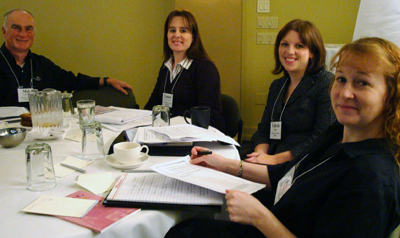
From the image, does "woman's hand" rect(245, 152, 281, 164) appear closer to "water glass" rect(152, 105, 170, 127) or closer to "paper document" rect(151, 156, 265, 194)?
"water glass" rect(152, 105, 170, 127)

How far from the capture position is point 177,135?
137 cm

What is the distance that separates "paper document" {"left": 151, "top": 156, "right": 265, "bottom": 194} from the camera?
39.1 inches

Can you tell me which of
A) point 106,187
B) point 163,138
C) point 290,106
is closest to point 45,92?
point 163,138

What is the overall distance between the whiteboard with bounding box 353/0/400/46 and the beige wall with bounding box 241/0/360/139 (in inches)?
35.2

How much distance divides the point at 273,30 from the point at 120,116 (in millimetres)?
2392

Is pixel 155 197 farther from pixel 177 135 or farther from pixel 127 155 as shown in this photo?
pixel 177 135

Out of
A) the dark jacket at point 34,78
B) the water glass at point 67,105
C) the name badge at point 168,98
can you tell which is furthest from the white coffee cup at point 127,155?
the dark jacket at point 34,78

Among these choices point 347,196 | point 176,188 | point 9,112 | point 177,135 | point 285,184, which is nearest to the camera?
point 347,196

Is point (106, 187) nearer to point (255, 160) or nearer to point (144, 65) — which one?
point (255, 160)

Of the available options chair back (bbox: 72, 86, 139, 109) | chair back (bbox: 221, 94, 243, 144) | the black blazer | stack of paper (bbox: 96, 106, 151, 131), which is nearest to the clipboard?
stack of paper (bbox: 96, 106, 151, 131)

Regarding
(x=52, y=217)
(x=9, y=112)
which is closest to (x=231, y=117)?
(x=9, y=112)

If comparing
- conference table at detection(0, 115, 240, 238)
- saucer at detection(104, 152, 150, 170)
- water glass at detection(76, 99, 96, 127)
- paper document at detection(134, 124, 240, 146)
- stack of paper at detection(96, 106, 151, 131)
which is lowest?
conference table at detection(0, 115, 240, 238)

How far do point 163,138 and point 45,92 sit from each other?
0.73m

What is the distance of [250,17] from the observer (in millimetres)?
3592
